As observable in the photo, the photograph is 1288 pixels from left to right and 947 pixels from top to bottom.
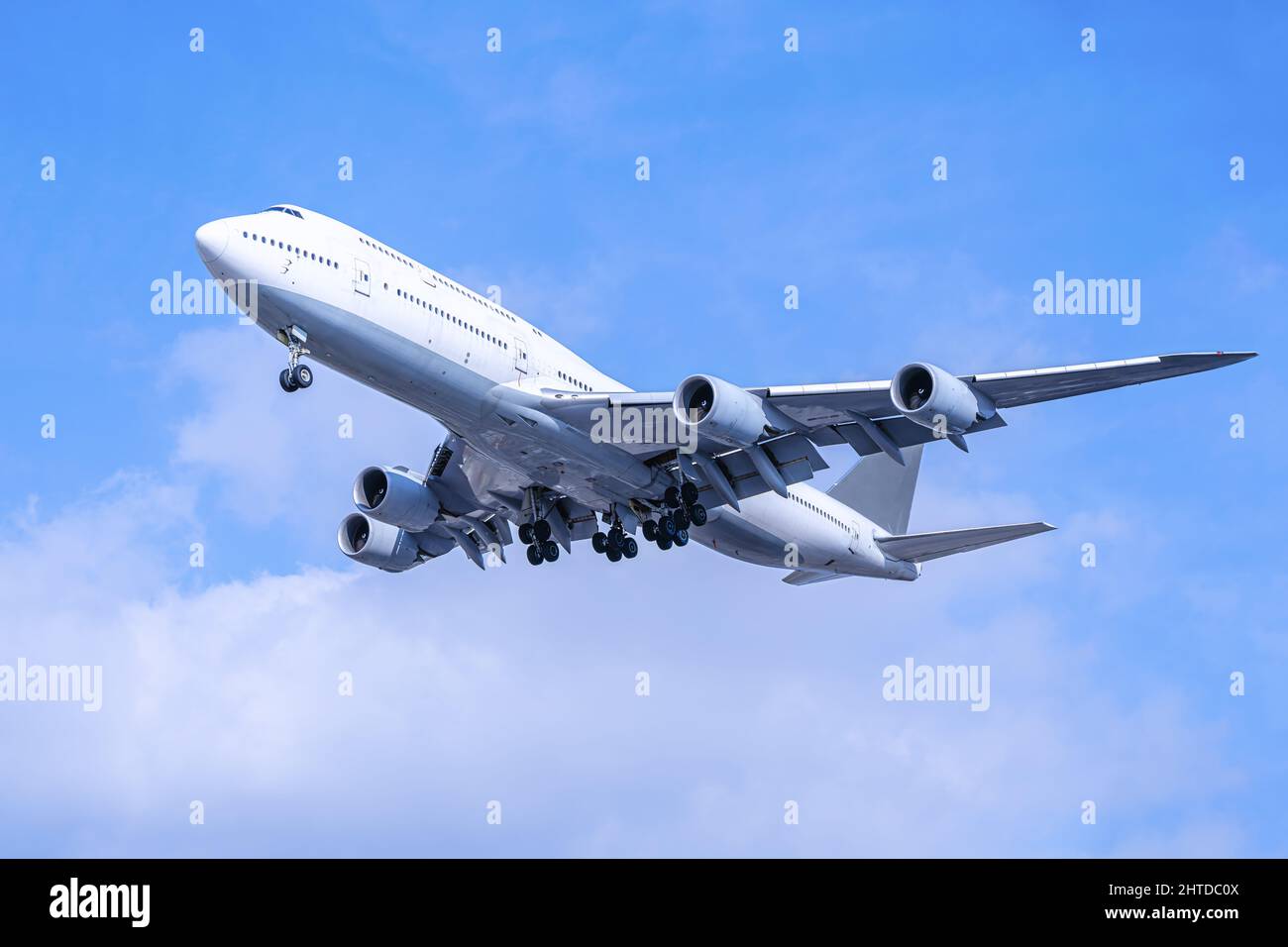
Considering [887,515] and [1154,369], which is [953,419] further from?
[887,515]

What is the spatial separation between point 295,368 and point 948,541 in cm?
2074

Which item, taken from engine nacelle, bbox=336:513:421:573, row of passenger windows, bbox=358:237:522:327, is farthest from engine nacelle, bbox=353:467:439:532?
row of passenger windows, bbox=358:237:522:327

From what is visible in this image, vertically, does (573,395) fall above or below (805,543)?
above

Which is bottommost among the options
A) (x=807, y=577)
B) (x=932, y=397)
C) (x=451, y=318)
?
(x=807, y=577)

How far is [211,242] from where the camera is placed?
3031 centimetres

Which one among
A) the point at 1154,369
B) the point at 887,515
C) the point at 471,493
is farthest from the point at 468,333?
the point at 887,515

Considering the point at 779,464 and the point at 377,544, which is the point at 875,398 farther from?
the point at 377,544

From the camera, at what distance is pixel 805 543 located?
142ft

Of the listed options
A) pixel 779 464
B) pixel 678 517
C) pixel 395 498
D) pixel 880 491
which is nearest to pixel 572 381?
pixel 678 517

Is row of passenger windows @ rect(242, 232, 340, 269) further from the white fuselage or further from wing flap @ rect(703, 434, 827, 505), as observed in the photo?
wing flap @ rect(703, 434, 827, 505)

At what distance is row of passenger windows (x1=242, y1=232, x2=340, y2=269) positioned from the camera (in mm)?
30984

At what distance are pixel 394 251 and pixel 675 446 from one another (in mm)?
8602

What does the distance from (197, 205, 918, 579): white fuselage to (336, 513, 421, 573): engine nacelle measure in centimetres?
753
